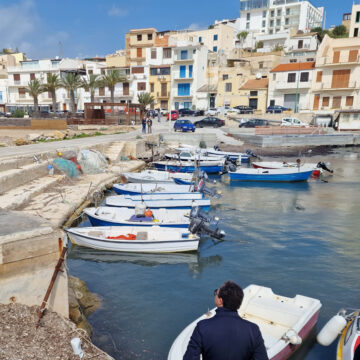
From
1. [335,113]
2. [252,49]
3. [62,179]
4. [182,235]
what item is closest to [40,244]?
[182,235]

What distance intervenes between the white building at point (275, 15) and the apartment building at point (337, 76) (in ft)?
170

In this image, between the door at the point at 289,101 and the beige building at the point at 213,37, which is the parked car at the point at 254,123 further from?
the beige building at the point at 213,37

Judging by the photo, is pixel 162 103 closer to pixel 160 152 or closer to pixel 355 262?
pixel 160 152

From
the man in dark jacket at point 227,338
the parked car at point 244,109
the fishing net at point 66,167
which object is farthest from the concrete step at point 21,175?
the parked car at point 244,109

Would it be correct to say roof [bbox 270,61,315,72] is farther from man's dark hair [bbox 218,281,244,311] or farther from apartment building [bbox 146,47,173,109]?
man's dark hair [bbox 218,281,244,311]

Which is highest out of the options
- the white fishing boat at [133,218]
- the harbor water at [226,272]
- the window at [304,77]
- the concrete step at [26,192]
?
the window at [304,77]

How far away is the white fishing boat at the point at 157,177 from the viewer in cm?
2142

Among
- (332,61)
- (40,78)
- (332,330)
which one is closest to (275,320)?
(332,330)

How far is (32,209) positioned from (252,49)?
86.5 meters

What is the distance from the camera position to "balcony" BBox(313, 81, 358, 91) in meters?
52.5

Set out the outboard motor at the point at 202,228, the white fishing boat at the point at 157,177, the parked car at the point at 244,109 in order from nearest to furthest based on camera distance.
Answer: the outboard motor at the point at 202,228
the white fishing boat at the point at 157,177
the parked car at the point at 244,109

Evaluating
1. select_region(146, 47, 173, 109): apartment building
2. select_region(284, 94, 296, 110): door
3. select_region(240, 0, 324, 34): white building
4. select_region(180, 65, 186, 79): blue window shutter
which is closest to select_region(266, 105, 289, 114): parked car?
select_region(284, 94, 296, 110): door

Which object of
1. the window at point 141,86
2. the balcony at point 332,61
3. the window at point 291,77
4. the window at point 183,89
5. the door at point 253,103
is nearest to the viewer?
the balcony at point 332,61

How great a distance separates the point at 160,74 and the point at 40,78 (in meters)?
25.8
